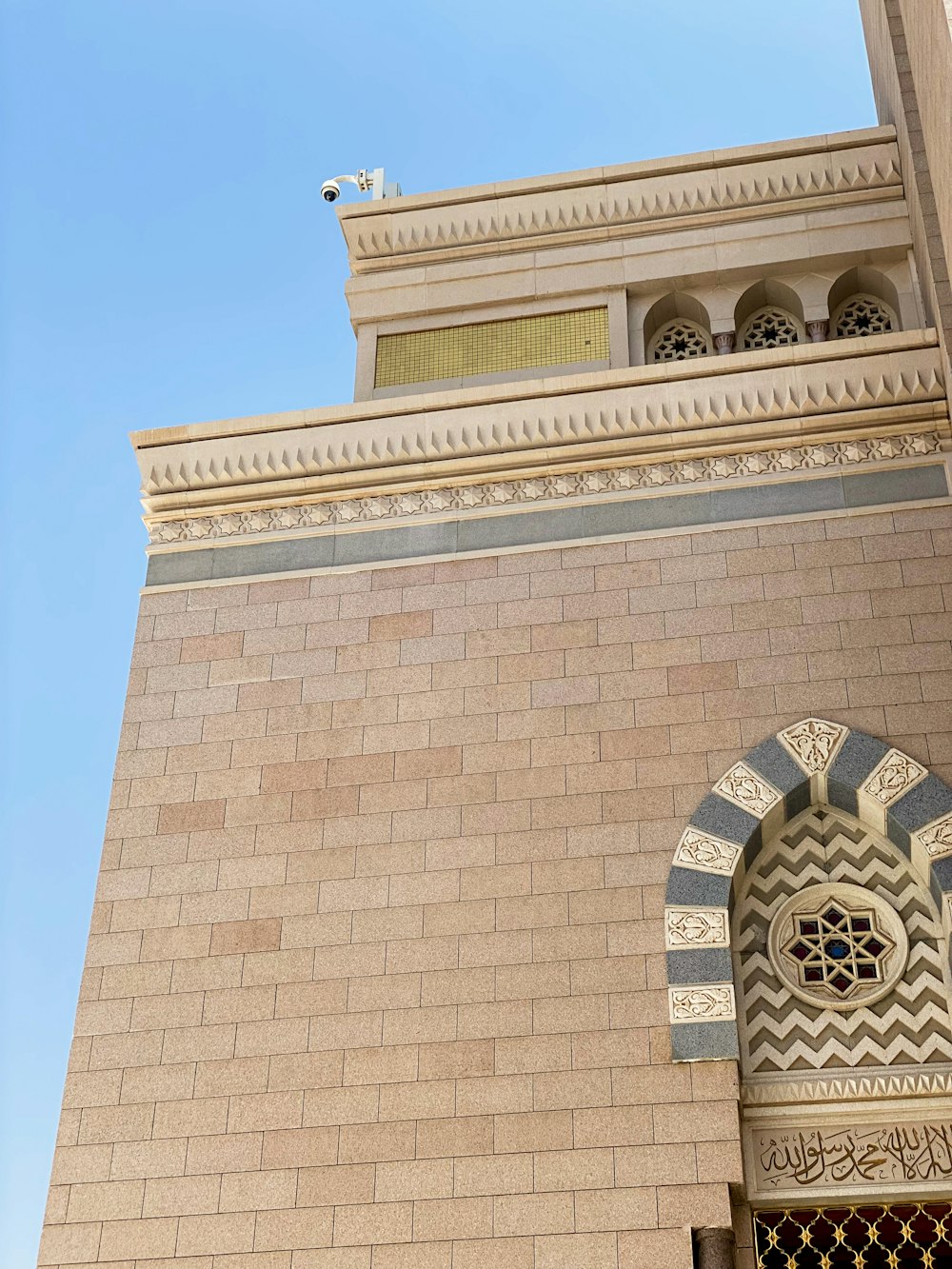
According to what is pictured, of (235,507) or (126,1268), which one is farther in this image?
(235,507)

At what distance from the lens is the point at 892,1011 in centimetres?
493

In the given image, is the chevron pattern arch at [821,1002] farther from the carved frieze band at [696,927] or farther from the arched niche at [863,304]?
the arched niche at [863,304]

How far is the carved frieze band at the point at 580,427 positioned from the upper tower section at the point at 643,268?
0.53 metres

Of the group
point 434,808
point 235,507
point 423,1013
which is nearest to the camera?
point 423,1013

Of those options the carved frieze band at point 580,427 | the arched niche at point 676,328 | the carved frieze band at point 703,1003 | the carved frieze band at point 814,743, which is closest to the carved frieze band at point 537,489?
the carved frieze band at point 580,427

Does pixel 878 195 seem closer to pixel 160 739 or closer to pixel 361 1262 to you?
pixel 160 739

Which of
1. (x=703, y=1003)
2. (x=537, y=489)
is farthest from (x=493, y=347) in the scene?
(x=703, y=1003)

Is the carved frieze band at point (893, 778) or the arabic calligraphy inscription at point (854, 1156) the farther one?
the carved frieze band at point (893, 778)

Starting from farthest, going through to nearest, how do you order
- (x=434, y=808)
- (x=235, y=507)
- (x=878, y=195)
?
(x=878, y=195) → (x=235, y=507) → (x=434, y=808)

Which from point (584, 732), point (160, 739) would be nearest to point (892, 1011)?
point (584, 732)

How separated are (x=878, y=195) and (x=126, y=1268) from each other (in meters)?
4.91

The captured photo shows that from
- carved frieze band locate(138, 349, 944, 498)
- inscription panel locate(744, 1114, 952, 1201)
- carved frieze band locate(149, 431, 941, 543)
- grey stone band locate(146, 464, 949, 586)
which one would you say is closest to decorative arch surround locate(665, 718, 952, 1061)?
inscription panel locate(744, 1114, 952, 1201)

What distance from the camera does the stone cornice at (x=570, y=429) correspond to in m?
5.94

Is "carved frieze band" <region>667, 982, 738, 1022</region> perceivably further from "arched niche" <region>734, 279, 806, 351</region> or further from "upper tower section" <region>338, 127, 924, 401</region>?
"arched niche" <region>734, 279, 806, 351</region>
